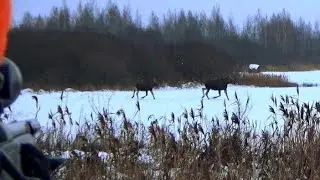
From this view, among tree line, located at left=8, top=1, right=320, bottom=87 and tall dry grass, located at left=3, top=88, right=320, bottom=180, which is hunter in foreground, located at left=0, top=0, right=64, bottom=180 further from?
tree line, located at left=8, top=1, right=320, bottom=87

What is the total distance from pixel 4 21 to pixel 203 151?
4.23m

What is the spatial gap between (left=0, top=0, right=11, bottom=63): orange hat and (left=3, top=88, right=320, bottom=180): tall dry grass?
11.4 ft

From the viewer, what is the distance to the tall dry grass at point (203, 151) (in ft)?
15.5

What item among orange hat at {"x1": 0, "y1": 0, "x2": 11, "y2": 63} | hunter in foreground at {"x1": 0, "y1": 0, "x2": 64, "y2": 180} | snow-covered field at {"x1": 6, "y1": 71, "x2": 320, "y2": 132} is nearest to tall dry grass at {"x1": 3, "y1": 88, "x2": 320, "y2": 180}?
snow-covered field at {"x1": 6, "y1": 71, "x2": 320, "y2": 132}

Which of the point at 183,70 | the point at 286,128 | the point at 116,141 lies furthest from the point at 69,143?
the point at 183,70

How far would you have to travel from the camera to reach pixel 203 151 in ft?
17.0

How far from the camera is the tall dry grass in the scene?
474 cm

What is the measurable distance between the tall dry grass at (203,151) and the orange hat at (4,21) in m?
3.48

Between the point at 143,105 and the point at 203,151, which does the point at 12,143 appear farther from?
the point at 143,105

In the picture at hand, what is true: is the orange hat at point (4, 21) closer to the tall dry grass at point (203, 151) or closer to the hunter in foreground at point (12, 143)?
the hunter in foreground at point (12, 143)

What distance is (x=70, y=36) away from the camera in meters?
51.5

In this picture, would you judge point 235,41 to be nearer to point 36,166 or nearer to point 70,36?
point 70,36

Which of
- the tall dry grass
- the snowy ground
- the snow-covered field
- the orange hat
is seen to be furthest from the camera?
the snowy ground

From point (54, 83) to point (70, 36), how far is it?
9409 millimetres
